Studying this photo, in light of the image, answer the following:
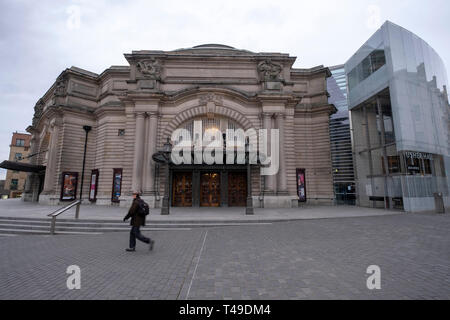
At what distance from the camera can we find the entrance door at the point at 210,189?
64.2 ft

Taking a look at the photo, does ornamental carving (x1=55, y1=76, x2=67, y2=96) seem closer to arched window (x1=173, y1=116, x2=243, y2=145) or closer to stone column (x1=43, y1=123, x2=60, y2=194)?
stone column (x1=43, y1=123, x2=60, y2=194)

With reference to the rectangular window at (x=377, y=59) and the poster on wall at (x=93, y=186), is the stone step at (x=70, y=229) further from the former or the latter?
the rectangular window at (x=377, y=59)

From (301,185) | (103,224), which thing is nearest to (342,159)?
(301,185)

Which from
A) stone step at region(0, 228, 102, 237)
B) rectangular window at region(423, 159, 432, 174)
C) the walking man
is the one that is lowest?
stone step at region(0, 228, 102, 237)

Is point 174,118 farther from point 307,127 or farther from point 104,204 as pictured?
point 307,127

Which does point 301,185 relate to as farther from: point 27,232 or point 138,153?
point 27,232

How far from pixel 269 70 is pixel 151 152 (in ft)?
47.8

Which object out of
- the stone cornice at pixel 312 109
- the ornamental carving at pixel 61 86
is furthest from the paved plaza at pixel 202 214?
the ornamental carving at pixel 61 86

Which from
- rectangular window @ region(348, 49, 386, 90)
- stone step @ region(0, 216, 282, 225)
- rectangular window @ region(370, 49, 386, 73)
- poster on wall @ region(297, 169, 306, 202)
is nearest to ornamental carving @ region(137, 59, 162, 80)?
stone step @ region(0, 216, 282, 225)

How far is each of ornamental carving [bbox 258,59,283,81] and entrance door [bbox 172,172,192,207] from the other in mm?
12658

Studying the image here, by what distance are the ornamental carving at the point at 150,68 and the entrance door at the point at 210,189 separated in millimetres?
11221

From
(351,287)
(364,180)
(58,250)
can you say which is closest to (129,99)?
(58,250)

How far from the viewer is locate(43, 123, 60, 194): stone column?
848 inches

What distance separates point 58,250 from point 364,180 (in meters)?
24.5
